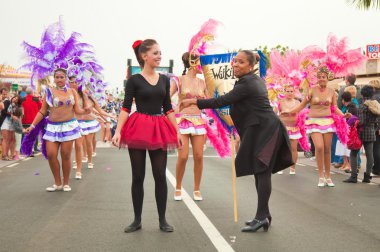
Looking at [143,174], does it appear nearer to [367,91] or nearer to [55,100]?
[55,100]

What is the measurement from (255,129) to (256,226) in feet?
3.49

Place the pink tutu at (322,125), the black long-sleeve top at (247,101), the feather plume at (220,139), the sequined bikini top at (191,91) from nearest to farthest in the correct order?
1. the black long-sleeve top at (247,101)
2. the sequined bikini top at (191,91)
3. the feather plume at (220,139)
4. the pink tutu at (322,125)

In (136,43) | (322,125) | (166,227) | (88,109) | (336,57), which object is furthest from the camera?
(336,57)

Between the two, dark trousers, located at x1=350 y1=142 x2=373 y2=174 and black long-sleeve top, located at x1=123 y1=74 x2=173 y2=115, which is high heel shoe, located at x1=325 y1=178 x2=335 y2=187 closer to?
dark trousers, located at x1=350 y1=142 x2=373 y2=174

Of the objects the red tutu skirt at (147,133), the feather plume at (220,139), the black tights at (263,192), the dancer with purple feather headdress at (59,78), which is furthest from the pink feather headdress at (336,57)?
the red tutu skirt at (147,133)

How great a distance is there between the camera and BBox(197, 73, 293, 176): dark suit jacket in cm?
616

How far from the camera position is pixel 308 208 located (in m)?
7.61

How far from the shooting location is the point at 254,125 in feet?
20.5

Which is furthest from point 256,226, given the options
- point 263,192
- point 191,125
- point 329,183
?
point 329,183

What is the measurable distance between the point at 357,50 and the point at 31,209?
Result: 6.86 meters

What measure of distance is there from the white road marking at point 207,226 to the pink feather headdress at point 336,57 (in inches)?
157

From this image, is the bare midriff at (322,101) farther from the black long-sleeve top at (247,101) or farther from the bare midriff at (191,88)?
the black long-sleeve top at (247,101)

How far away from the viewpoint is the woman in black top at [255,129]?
6.16 metres

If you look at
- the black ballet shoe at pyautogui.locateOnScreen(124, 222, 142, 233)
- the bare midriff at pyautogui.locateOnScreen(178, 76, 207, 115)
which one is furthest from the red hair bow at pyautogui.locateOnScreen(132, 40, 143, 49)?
the bare midriff at pyautogui.locateOnScreen(178, 76, 207, 115)
